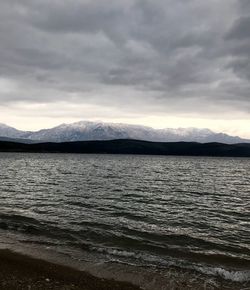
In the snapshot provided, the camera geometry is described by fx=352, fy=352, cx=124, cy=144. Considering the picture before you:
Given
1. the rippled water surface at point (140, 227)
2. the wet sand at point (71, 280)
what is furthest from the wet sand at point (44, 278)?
the rippled water surface at point (140, 227)

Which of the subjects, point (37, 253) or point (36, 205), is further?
point (36, 205)

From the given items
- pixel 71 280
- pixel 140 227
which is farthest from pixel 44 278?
pixel 140 227

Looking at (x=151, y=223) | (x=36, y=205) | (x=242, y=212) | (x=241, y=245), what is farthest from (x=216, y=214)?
(x=36, y=205)

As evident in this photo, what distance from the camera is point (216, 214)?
116 feet

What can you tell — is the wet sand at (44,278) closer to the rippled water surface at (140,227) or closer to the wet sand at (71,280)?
the wet sand at (71,280)

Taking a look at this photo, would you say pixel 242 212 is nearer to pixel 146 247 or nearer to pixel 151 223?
pixel 151 223

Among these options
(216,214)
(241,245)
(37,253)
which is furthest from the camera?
(216,214)

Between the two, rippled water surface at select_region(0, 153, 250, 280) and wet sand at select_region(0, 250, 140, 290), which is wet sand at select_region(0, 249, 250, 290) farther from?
rippled water surface at select_region(0, 153, 250, 280)

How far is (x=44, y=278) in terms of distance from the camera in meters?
16.1

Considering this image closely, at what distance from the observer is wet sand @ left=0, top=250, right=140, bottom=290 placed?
15078 millimetres

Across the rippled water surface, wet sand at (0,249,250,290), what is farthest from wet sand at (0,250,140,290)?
the rippled water surface

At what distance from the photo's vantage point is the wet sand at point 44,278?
15.1 m

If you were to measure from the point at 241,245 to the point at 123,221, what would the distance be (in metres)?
10.3

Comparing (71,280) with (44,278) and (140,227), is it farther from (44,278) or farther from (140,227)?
(140,227)
